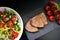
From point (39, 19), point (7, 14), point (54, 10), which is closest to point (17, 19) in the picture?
point (7, 14)

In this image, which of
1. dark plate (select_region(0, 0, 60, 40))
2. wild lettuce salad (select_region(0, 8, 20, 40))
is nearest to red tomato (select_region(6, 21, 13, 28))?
wild lettuce salad (select_region(0, 8, 20, 40))

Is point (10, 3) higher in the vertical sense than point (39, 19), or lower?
higher

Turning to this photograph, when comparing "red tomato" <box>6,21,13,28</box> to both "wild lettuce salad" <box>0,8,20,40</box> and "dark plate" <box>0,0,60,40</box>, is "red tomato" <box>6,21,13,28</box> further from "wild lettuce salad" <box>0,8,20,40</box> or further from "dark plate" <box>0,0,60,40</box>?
"dark plate" <box>0,0,60,40</box>

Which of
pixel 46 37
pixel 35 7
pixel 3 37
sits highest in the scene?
pixel 35 7

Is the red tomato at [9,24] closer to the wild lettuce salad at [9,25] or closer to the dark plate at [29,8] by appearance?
the wild lettuce salad at [9,25]

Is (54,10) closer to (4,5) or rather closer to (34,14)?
(34,14)

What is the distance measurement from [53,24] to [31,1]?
25 cm

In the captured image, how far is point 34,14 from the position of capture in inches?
66.7

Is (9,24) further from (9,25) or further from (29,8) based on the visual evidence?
(29,8)

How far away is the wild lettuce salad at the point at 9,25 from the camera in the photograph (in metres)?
1.53

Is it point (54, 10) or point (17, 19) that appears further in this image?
point (54, 10)

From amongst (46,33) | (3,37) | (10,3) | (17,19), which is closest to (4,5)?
(10,3)

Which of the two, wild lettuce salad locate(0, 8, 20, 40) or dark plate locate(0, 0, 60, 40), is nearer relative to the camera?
wild lettuce salad locate(0, 8, 20, 40)

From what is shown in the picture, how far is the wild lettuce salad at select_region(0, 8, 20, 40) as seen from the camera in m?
1.53
